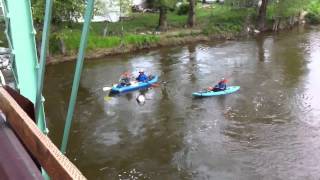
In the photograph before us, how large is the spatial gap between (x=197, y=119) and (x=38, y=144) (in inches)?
610

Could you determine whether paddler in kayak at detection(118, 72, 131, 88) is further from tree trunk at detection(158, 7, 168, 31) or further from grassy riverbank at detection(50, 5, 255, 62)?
tree trunk at detection(158, 7, 168, 31)

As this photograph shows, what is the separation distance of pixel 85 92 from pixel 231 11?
20.8 m

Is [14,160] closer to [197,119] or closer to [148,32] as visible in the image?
[197,119]

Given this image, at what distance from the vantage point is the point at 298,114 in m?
18.5

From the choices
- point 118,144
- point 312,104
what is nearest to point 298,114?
point 312,104

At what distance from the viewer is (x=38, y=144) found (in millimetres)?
3229

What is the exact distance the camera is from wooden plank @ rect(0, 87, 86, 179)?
2.63m

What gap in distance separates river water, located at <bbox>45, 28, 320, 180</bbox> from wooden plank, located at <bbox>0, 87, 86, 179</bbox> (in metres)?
Answer: 9.85

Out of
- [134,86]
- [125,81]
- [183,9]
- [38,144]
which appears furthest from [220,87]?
[183,9]

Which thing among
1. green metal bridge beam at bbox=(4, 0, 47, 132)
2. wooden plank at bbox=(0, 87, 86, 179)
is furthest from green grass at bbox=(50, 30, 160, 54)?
wooden plank at bbox=(0, 87, 86, 179)

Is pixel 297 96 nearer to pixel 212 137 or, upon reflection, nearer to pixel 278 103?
pixel 278 103

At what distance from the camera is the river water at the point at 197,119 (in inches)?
567

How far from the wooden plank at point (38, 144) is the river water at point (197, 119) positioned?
9845 mm

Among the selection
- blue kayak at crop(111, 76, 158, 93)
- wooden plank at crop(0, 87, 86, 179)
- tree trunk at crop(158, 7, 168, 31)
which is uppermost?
wooden plank at crop(0, 87, 86, 179)
